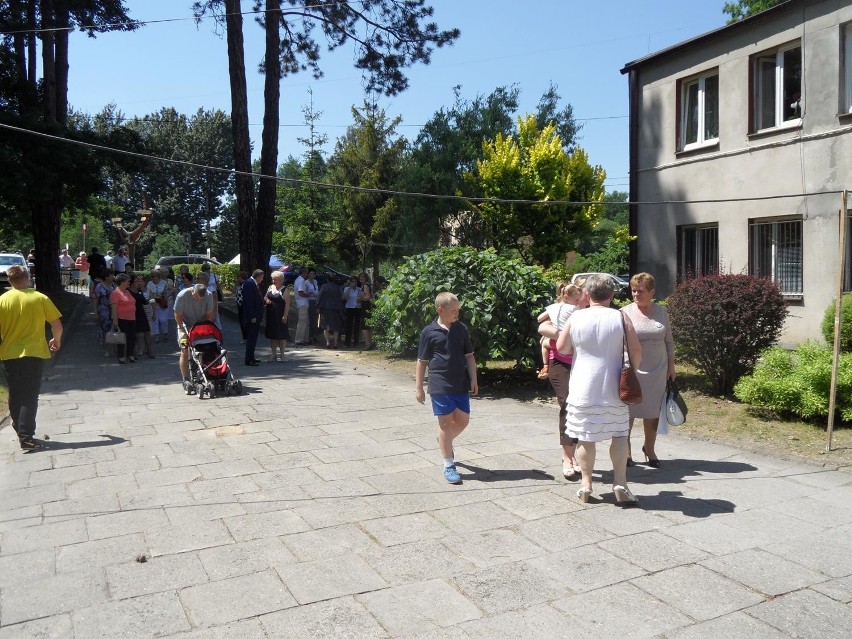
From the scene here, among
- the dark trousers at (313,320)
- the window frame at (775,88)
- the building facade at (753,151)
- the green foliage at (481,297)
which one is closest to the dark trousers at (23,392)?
the green foliage at (481,297)

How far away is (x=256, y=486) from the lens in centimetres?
652

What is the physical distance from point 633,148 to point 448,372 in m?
13.0

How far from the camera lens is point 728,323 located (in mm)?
9688

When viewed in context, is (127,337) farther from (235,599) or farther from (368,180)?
(368,180)

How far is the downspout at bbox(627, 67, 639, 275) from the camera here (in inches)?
704

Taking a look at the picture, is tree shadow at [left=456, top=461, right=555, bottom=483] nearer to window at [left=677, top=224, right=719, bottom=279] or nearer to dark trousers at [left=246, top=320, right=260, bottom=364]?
dark trousers at [left=246, top=320, right=260, bottom=364]

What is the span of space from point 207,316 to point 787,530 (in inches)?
329

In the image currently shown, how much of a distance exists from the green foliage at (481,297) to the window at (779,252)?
5.72m

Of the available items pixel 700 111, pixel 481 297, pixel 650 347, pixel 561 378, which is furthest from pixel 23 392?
pixel 700 111

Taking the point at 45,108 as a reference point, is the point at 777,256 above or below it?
below

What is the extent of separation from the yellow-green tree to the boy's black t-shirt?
10.9m

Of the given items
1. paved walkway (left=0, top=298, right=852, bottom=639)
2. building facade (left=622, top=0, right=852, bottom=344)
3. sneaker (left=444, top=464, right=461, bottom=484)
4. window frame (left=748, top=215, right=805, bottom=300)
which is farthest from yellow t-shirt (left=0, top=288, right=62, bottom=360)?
window frame (left=748, top=215, right=805, bottom=300)

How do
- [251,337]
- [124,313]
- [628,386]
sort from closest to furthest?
[628,386]
[251,337]
[124,313]

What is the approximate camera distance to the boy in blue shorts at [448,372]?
655cm
